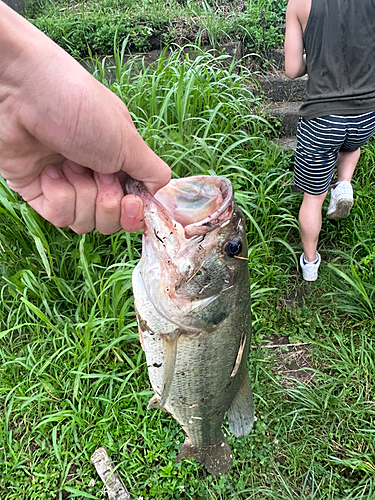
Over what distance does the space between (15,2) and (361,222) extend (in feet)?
19.0

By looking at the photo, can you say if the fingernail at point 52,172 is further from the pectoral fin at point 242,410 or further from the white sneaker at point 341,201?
the white sneaker at point 341,201

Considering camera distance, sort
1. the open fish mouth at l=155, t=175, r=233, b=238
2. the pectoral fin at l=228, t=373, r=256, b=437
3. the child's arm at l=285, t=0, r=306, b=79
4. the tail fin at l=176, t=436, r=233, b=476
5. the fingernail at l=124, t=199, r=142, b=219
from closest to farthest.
Answer: the open fish mouth at l=155, t=175, r=233, b=238 < the fingernail at l=124, t=199, r=142, b=219 < the pectoral fin at l=228, t=373, r=256, b=437 < the tail fin at l=176, t=436, r=233, b=476 < the child's arm at l=285, t=0, r=306, b=79

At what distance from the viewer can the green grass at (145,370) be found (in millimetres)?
2264

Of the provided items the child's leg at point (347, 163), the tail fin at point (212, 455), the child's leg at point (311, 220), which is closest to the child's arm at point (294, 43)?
the child's leg at point (347, 163)

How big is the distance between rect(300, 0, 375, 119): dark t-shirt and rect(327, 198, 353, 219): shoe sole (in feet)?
2.41

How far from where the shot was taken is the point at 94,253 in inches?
108

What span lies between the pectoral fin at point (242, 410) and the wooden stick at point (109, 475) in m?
0.97

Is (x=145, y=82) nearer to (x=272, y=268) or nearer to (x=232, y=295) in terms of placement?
(x=272, y=268)

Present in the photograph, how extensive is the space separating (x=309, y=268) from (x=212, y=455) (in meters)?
1.88

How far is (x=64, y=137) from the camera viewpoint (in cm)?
114

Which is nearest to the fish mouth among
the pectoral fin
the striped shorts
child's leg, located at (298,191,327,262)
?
the pectoral fin

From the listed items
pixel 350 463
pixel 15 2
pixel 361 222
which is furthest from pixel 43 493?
pixel 15 2

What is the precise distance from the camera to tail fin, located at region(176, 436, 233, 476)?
66.1 inches

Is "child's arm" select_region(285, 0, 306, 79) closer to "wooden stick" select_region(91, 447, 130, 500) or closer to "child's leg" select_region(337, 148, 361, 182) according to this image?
"child's leg" select_region(337, 148, 361, 182)
